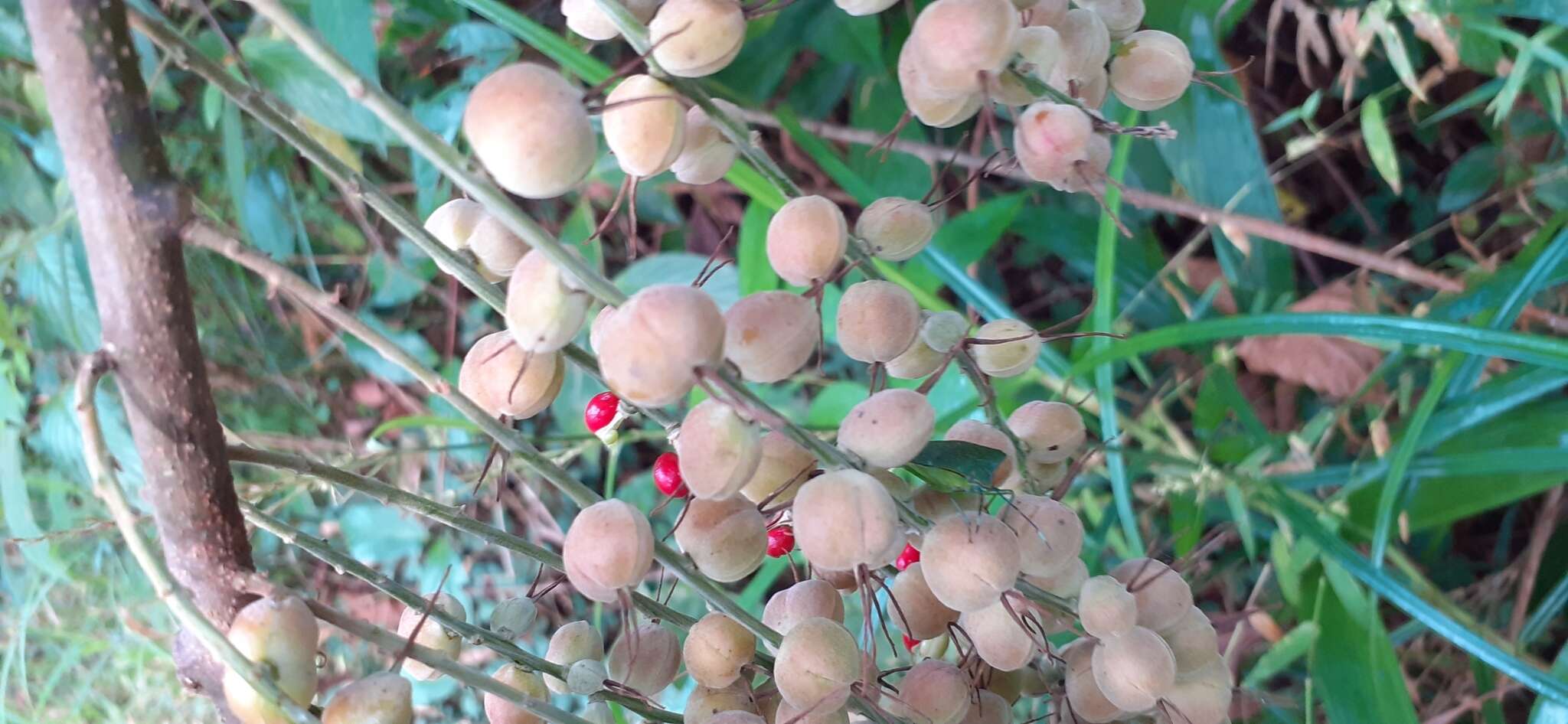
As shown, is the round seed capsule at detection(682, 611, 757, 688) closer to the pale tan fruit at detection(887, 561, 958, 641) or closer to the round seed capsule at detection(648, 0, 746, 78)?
the pale tan fruit at detection(887, 561, 958, 641)

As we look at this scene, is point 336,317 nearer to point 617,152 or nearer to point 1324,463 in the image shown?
point 617,152

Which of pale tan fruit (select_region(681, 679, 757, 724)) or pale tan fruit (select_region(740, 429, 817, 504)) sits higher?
pale tan fruit (select_region(740, 429, 817, 504))

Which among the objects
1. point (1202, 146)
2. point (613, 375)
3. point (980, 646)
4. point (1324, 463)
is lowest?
point (1324, 463)

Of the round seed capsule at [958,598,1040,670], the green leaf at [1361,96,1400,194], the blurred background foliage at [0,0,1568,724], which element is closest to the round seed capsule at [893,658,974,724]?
the round seed capsule at [958,598,1040,670]

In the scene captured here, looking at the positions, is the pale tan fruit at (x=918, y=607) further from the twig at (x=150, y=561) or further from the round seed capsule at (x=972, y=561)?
the twig at (x=150, y=561)

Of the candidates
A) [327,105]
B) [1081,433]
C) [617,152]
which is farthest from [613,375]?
[327,105]

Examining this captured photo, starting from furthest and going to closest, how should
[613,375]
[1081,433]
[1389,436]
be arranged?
[1389,436], [1081,433], [613,375]

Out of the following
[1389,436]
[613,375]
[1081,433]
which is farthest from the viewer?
[1389,436]
